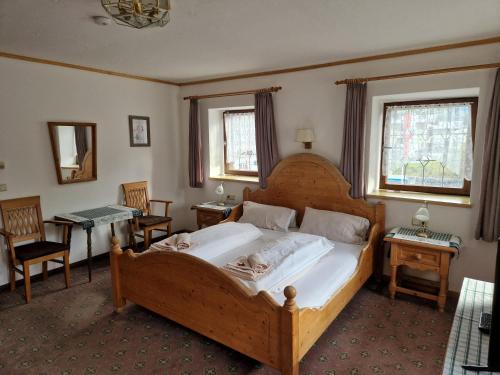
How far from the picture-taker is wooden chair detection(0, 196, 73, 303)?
323 centimetres

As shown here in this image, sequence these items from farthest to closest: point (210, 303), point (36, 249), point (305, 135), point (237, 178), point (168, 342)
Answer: point (237, 178)
point (305, 135)
point (36, 249)
point (168, 342)
point (210, 303)

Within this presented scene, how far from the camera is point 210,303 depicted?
2.39 meters

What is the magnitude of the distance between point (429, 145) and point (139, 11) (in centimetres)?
302

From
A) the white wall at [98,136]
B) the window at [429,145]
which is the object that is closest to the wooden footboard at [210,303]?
the white wall at [98,136]

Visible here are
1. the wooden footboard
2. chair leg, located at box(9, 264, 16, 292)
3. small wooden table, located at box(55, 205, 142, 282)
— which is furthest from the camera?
small wooden table, located at box(55, 205, 142, 282)

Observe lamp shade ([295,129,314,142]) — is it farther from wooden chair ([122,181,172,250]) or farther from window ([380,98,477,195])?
wooden chair ([122,181,172,250])

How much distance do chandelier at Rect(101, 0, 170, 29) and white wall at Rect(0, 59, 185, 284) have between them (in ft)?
7.16

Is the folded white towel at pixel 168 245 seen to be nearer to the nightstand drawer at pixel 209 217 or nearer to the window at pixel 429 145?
the nightstand drawer at pixel 209 217

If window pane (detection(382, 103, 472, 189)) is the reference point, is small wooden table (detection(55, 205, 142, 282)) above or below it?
below

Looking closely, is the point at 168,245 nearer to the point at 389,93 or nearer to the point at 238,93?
the point at 238,93

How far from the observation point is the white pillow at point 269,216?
3.83 meters

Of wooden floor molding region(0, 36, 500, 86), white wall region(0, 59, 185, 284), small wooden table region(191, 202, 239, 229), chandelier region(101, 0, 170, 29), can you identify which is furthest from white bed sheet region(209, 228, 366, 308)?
white wall region(0, 59, 185, 284)

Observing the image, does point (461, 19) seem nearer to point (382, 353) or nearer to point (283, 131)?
point (283, 131)

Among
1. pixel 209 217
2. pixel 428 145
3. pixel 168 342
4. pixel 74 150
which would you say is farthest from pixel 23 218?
pixel 428 145
